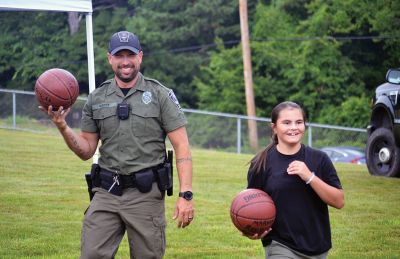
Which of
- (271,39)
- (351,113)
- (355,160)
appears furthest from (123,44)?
(271,39)

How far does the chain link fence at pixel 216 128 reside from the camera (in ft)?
82.4

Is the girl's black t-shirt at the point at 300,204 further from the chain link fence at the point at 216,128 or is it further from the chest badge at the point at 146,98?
the chain link fence at the point at 216,128

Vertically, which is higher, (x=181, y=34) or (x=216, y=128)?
(x=181, y=34)

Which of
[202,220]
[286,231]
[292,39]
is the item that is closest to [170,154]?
[286,231]

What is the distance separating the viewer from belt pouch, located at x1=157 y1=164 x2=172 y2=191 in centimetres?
610

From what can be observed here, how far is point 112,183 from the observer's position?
607cm

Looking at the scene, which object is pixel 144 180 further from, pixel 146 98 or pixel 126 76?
pixel 126 76

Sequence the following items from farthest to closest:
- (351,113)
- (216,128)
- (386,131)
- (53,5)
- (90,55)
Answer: (351,113) < (216,128) < (386,131) < (53,5) < (90,55)

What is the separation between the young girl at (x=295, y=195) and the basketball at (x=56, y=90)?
149 cm

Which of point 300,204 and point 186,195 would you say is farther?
point 186,195

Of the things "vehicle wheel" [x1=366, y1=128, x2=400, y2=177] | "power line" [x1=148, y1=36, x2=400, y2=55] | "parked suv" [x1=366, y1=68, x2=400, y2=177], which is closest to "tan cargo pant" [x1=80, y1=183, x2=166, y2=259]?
"parked suv" [x1=366, y1=68, x2=400, y2=177]

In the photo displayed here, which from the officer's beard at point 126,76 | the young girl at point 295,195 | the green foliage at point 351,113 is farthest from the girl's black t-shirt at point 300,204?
the green foliage at point 351,113

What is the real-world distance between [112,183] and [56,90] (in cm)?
77

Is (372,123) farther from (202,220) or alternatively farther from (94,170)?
(94,170)
